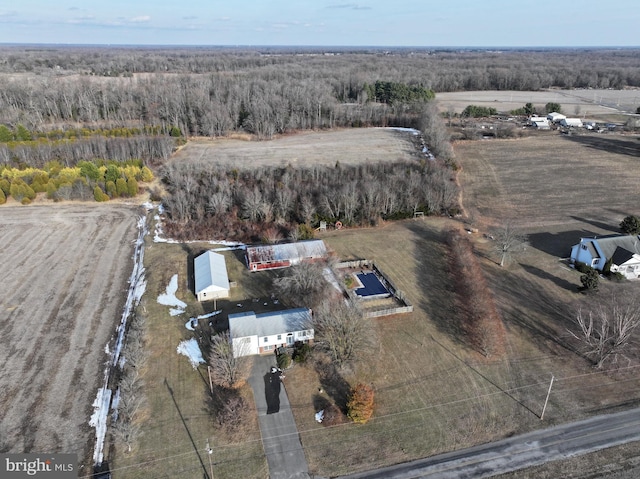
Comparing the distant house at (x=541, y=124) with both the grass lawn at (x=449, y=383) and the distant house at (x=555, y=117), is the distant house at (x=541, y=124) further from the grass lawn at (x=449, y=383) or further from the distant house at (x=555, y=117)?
the grass lawn at (x=449, y=383)

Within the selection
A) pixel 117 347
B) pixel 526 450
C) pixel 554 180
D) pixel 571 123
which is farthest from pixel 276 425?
pixel 571 123

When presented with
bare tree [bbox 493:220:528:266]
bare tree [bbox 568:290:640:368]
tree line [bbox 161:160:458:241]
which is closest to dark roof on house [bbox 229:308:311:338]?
tree line [bbox 161:160:458:241]

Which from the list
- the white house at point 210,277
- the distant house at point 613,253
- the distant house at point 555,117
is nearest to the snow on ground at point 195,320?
the white house at point 210,277

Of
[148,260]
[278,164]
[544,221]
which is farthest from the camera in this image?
[278,164]

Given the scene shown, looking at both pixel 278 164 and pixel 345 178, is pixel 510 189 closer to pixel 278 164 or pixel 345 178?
pixel 345 178

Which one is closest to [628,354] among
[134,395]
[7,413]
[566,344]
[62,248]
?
[566,344]
